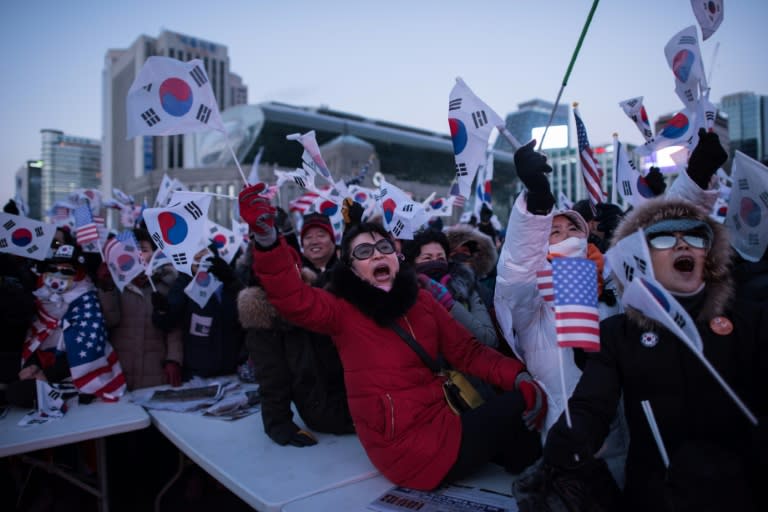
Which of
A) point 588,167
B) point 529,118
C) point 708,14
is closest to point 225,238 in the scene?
point 588,167

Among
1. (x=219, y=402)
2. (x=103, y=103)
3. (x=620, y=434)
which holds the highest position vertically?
(x=103, y=103)

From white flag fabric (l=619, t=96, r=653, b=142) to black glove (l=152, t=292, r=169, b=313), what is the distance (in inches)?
156

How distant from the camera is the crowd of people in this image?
72.7 inches

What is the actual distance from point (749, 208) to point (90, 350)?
4.36 meters

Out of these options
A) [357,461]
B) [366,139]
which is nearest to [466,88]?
[357,461]

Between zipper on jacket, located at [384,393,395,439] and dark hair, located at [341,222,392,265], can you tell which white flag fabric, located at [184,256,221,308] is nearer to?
dark hair, located at [341,222,392,265]

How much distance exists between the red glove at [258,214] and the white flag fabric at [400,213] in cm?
180

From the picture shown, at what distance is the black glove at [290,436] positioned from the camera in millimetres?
3172

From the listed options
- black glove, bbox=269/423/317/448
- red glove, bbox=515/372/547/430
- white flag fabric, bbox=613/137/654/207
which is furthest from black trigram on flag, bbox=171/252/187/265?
white flag fabric, bbox=613/137/654/207

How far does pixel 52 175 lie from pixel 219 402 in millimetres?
154668

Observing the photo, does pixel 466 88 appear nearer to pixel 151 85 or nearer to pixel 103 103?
pixel 151 85

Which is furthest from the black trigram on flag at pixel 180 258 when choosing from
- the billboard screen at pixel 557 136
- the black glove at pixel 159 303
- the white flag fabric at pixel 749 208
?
the white flag fabric at pixel 749 208

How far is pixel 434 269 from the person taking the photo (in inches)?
139

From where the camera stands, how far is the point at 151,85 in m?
3.21
